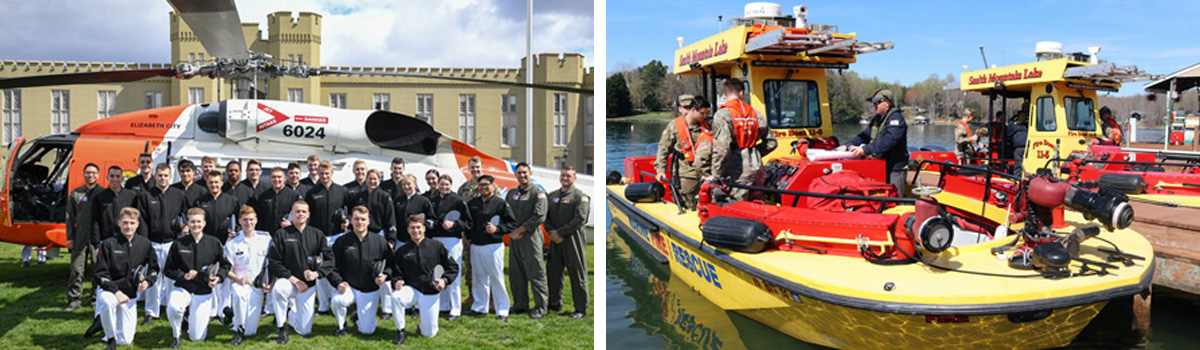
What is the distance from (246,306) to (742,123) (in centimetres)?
379

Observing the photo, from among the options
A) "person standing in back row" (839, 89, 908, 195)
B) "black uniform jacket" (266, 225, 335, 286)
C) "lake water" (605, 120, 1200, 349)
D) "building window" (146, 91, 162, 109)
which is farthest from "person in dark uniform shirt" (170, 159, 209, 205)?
"building window" (146, 91, 162, 109)

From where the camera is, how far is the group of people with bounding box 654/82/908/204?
5.82 m

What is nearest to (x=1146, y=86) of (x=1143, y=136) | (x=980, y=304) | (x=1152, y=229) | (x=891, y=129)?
(x=1143, y=136)

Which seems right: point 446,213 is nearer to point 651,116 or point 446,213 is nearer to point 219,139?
point 219,139

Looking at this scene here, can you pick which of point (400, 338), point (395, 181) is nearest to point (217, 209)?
point (395, 181)

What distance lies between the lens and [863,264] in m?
4.84

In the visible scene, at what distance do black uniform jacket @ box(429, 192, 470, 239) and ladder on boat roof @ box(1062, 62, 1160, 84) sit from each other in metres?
7.69

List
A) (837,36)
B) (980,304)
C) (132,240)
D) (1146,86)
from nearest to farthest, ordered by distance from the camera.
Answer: (980,304) → (132,240) → (837,36) → (1146,86)

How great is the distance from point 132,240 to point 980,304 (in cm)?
535

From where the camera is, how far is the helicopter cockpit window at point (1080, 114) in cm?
1009

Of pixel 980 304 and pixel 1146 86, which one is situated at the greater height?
pixel 1146 86

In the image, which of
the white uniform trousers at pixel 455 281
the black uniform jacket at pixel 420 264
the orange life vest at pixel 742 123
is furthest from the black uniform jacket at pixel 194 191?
the orange life vest at pixel 742 123

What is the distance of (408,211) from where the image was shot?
6.45 meters

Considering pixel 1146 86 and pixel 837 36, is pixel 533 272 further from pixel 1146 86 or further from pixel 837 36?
pixel 1146 86
